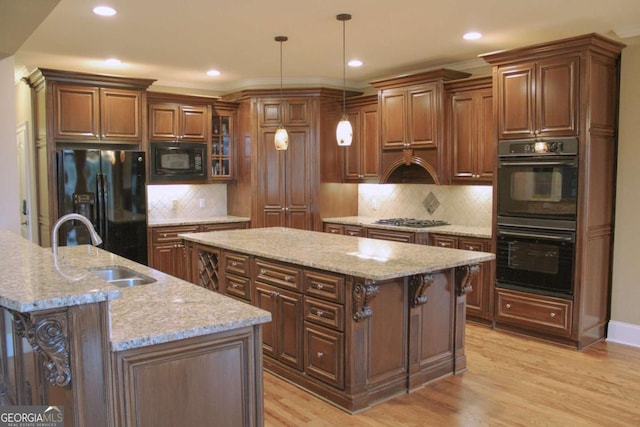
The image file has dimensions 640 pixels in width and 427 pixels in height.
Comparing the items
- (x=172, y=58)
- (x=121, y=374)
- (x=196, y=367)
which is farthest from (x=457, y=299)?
(x=172, y=58)

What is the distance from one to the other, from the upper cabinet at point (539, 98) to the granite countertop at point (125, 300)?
3.29m

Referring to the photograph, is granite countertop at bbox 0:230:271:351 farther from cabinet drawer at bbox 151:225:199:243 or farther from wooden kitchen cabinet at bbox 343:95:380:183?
wooden kitchen cabinet at bbox 343:95:380:183

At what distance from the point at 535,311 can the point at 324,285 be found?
7.49 ft

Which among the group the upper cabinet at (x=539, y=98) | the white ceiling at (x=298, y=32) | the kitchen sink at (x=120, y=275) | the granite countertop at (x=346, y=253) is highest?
the white ceiling at (x=298, y=32)

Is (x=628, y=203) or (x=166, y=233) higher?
(x=628, y=203)

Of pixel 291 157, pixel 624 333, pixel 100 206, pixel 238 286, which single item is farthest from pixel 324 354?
pixel 291 157

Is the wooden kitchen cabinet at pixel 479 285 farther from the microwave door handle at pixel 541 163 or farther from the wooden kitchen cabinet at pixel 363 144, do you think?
the wooden kitchen cabinet at pixel 363 144

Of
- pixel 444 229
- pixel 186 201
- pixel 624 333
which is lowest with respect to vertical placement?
pixel 624 333

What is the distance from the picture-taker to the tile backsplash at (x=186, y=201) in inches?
269

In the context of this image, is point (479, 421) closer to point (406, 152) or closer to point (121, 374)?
point (121, 374)

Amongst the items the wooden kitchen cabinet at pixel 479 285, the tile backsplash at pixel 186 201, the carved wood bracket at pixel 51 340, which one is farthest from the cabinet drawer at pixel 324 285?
the tile backsplash at pixel 186 201

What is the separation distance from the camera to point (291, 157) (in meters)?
6.73

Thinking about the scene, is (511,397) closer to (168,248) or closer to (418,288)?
(418,288)

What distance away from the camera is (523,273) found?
4742 millimetres
